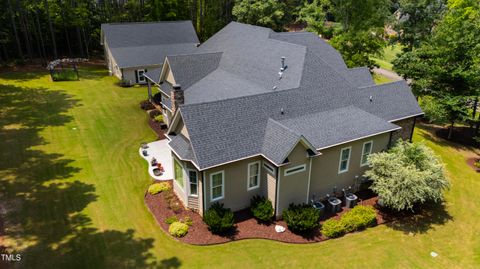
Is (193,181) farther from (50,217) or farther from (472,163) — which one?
(472,163)

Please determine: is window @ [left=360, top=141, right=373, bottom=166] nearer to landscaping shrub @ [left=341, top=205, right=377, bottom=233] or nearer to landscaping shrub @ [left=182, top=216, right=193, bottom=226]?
landscaping shrub @ [left=341, top=205, right=377, bottom=233]

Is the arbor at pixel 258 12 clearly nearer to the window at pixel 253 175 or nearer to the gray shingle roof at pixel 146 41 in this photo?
the gray shingle roof at pixel 146 41

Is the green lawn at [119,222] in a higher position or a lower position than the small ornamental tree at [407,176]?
lower

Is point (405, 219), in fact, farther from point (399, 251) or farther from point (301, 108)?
point (301, 108)

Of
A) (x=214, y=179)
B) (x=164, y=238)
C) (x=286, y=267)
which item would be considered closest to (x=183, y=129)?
(x=214, y=179)

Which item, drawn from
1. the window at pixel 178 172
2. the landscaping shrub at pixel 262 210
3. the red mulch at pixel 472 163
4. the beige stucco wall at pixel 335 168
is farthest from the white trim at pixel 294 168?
the red mulch at pixel 472 163

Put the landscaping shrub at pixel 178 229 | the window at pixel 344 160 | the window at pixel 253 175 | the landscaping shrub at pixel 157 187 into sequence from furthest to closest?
the landscaping shrub at pixel 157 187 → the window at pixel 344 160 → the window at pixel 253 175 → the landscaping shrub at pixel 178 229

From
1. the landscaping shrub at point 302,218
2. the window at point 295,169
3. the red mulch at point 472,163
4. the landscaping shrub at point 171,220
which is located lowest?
the red mulch at point 472,163
